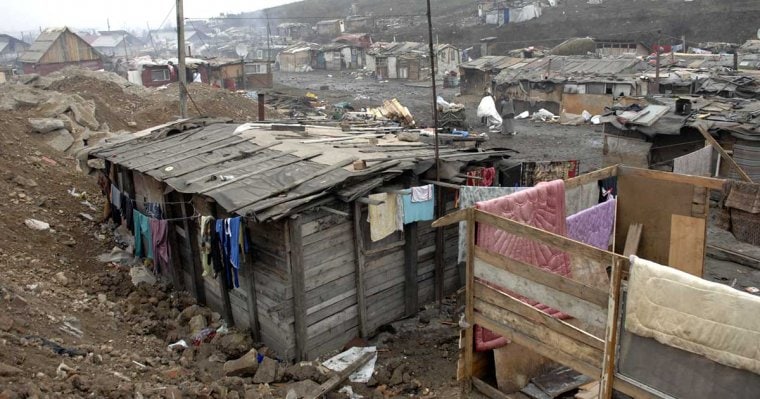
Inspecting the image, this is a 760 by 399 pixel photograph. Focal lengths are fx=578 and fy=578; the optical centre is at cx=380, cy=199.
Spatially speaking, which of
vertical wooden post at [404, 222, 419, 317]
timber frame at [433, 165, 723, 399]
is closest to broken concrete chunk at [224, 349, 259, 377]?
vertical wooden post at [404, 222, 419, 317]

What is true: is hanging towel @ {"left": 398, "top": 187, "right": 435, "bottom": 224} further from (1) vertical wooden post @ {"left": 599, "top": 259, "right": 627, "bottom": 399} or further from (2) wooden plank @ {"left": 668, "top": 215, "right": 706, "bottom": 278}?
(1) vertical wooden post @ {"left": 599, "top": 259, "right": 627, "bottom": 399}

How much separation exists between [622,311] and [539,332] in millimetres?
901

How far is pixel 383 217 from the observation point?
9.14 metres

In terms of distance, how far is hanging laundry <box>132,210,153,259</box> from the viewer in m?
11.7

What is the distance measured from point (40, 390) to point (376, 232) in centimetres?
494

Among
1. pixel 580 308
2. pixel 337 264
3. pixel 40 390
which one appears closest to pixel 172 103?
pixel 337 264

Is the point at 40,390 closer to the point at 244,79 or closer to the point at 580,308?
the point at 580,308

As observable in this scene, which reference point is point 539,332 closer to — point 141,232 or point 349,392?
point 349,392

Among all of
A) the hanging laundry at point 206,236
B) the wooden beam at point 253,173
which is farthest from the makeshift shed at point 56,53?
the hanging laundry at point 206,236

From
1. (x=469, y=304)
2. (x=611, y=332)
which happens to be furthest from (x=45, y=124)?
(x=611, y=332)

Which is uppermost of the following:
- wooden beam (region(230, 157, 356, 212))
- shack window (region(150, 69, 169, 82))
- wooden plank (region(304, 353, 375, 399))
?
shack window (region(150, 69, 169, 82))

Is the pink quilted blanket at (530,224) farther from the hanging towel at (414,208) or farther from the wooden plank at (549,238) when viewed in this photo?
the hanging towel at (414,208)

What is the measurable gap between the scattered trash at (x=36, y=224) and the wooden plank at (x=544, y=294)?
10223 millimetres

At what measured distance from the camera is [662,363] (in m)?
4.21
